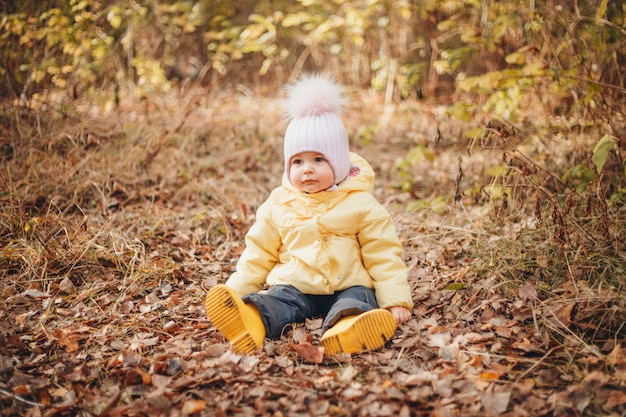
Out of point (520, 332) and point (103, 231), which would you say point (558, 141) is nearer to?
point (520, 332)

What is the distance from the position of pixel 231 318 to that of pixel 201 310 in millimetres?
706

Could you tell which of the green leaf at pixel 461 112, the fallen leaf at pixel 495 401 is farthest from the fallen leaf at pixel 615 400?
the green leaf at pixel 461 112

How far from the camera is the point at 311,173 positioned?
263 cm

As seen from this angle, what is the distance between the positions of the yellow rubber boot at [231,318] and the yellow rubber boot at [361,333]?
355 millimetres

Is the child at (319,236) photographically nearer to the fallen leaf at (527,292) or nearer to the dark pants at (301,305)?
the dark pants at (301,305)

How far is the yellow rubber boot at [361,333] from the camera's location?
89.8 inches

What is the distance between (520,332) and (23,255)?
118 inches

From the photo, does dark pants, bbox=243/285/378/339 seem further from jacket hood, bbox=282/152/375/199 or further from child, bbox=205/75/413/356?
jacket hood, bbox=282/152/375/199

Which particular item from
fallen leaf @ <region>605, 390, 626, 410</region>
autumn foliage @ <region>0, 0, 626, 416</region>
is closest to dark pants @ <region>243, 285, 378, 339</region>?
autumn foliage @ <region>0, 0, 626, 416</region>

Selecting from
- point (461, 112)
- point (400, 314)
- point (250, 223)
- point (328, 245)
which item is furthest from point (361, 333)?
point (461, 112)

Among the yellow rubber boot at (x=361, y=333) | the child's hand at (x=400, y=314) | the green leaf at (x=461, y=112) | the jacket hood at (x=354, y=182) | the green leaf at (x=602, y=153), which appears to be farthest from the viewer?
the green leaf at (x=461, y=112)

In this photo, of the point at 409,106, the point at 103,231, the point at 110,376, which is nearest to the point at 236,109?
the point at 409,106

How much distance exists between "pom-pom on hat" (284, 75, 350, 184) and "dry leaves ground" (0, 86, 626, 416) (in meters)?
0.95

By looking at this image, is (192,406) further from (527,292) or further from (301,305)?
(527,292)
